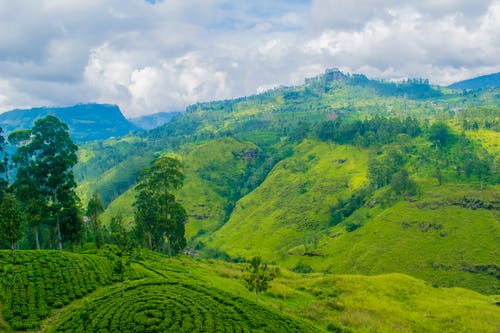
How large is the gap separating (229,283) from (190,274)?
247 inches

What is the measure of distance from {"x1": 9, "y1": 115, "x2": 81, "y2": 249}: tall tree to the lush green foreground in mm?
15910

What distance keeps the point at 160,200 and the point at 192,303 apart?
1782 inches

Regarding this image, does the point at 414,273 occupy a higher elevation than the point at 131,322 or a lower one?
lower

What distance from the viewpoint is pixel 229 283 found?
58.5 metres

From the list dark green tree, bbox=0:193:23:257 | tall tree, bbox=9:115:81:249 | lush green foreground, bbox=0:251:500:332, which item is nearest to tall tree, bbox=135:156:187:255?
lush green foreground, bbox=0:251:500:332

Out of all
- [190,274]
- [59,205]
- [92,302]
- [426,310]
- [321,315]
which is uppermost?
[59,205]

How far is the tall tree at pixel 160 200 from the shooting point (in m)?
80.4

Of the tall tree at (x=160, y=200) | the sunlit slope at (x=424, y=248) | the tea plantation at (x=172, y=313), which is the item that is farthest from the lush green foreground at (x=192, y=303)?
the sunlit slope at (x=424, y=248)

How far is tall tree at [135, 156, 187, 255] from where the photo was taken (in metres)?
80.4

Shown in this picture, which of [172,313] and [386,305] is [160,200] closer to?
[172,313]

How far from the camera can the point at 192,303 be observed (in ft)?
132

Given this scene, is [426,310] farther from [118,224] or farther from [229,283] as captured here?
[118,224]

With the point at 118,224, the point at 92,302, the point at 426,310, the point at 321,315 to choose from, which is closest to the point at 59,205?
the point at 118,224

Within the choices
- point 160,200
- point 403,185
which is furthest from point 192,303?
point 403,185
